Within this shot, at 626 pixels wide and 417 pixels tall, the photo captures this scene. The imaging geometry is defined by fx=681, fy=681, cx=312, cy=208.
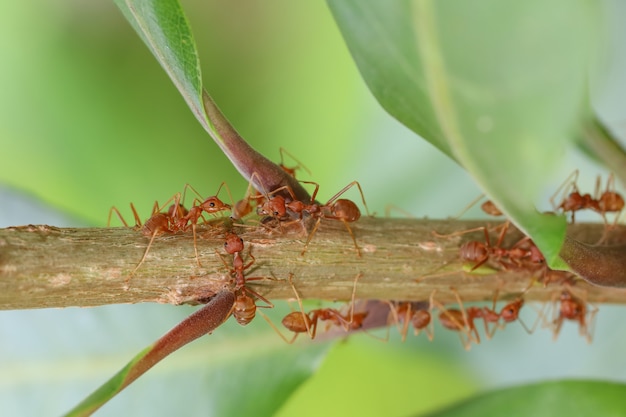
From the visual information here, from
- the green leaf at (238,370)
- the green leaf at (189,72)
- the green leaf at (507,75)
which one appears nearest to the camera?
the green leaf at (507,75)

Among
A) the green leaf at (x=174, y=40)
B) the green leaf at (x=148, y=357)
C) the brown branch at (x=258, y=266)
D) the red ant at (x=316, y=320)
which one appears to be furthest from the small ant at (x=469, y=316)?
the green leaf at (x=174, y=40)

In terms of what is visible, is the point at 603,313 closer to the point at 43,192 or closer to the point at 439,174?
the point at 439,174

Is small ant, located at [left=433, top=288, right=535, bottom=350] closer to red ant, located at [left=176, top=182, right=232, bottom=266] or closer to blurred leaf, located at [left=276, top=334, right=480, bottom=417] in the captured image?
red ant, located at [left=176, top=182, right=232, bottom=266]

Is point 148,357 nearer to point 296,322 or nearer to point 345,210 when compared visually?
point 345,210

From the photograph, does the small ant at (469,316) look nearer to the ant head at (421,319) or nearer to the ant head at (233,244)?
the ant head at (421,319)

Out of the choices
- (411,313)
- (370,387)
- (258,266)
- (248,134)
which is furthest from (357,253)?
(248,134)

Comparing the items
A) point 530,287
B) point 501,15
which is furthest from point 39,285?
point 530,287

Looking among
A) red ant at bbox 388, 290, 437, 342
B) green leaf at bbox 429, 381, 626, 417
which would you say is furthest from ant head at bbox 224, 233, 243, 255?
green leaf at bbox 429, 381, 626, 417
